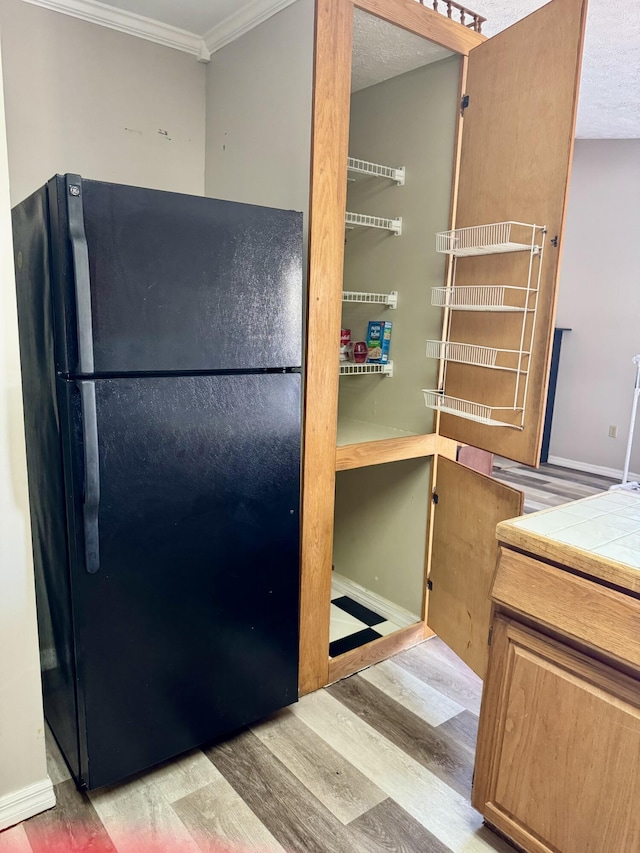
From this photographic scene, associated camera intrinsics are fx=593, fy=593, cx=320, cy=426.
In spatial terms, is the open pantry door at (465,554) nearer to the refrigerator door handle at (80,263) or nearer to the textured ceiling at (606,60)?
the refrigerator door handle at (80,263)

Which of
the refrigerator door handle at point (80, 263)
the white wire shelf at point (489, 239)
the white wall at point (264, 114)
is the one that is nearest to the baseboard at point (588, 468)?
the white wire shelf at point (489, 239)

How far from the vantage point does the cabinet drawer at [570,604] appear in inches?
46.8

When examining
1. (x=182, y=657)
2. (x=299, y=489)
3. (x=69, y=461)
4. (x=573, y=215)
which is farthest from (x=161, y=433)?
→ (x=573, y=215)

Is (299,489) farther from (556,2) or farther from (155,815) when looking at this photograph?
(556,2)

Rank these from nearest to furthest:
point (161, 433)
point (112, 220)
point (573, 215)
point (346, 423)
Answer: point (112, 220)
point (161, 433)
point (346, 423)
point (573, 215)

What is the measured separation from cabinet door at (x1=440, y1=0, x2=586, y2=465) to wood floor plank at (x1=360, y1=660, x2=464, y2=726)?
3.08ft

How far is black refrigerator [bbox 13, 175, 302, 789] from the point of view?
144cm

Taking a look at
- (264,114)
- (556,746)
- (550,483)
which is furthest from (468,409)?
(550,483)

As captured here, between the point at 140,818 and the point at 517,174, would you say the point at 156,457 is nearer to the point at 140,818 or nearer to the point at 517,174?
the point at 140,818

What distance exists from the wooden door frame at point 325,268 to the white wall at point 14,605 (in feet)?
2.78

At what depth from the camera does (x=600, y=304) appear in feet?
17.8

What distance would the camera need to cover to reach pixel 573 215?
18.3ft

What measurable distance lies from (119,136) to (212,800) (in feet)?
7.54

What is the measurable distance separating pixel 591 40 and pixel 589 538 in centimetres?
335
